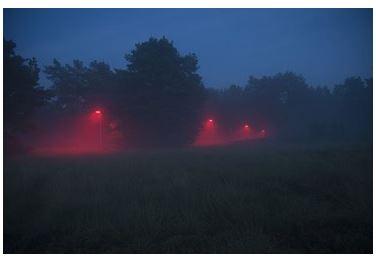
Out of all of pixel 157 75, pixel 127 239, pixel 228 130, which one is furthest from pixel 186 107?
pixel 228 130

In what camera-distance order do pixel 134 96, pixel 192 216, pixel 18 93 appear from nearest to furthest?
pixel 192 216 < pixel 18 93 < pixel 134 96

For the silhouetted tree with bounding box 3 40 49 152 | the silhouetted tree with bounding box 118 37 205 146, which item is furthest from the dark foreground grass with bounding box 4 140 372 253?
the silhouetted tree with bounding box 118 37 205 146

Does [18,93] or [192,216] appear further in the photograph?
[18,93]

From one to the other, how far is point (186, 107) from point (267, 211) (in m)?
25.9

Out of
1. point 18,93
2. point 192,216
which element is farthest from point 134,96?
point 192,216

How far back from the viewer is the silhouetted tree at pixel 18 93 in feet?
68.4

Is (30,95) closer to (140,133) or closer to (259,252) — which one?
(140,133)

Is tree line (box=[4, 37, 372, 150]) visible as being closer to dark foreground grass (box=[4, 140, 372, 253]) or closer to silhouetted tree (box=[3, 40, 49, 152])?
silhouetted tree (box=[3, 40, 49, 152])

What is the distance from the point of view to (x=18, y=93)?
851 inches

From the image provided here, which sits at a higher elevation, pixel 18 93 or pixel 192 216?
pixel 18 93

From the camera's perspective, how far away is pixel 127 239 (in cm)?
581

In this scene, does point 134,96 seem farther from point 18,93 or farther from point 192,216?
point 192,216

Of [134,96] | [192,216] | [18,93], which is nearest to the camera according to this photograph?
[192,216]

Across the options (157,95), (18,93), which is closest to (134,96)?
(157,95)
